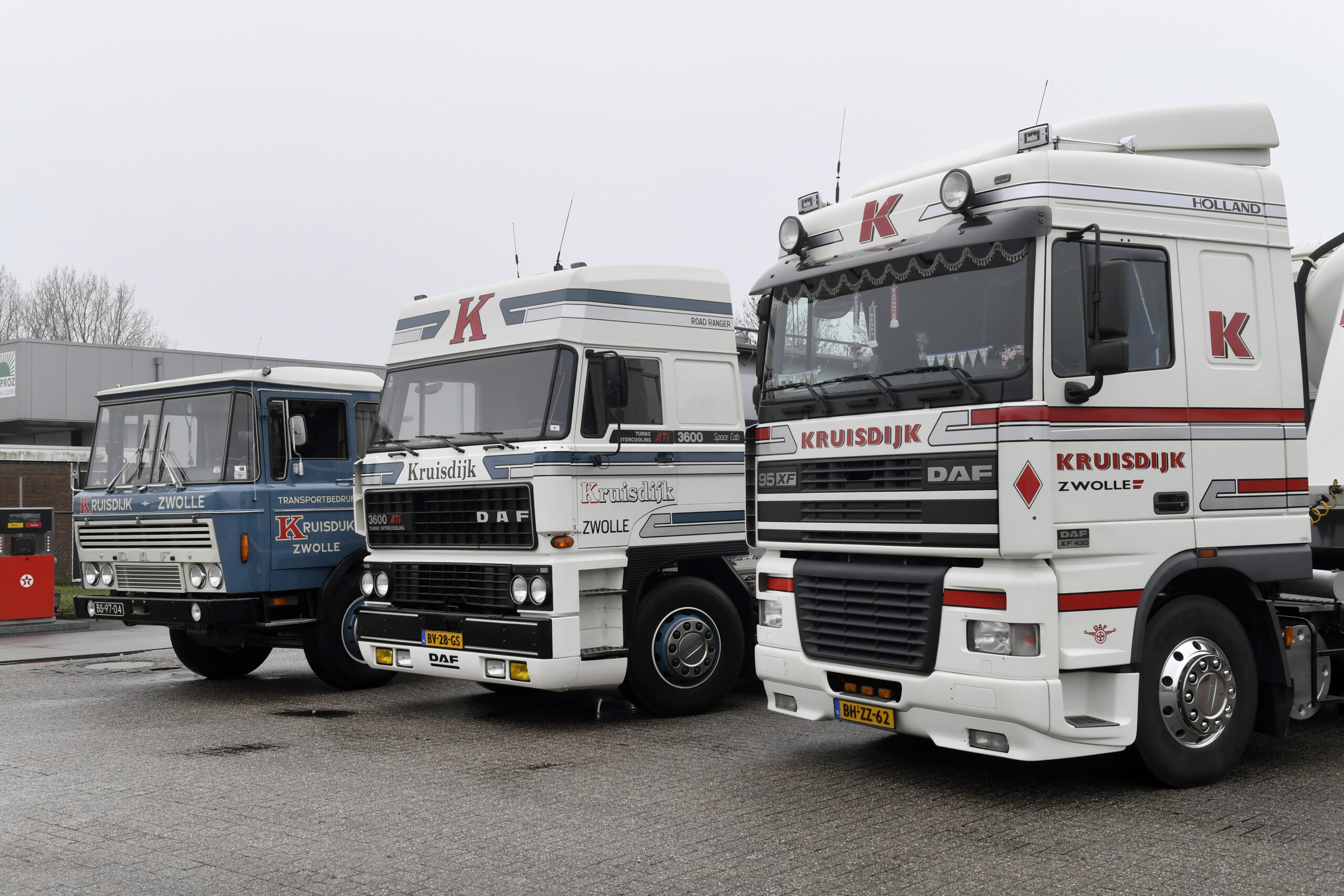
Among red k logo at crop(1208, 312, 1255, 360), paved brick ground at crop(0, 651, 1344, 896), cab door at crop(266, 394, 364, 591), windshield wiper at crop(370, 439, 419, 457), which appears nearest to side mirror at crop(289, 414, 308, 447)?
cab door at crop(266, 394, 364, 591)

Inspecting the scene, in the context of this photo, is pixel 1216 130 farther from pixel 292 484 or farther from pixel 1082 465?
pixel 292 484

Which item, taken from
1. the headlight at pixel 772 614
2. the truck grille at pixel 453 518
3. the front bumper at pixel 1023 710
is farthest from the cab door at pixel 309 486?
the front bumper at pixel 1023 710

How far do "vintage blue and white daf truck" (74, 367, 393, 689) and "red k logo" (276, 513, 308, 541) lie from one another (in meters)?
0.01

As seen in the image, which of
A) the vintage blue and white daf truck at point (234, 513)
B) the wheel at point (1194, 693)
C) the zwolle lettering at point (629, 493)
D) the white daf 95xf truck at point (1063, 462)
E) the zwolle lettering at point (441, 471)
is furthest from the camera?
the vintage blue and white daf truck at point (234, 513)

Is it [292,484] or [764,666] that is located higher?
[292,484]

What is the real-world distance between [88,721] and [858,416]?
6.69 metres

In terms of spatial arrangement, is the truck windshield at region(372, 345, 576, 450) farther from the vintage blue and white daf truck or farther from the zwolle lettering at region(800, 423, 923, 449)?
the zwolle lettering at region(800, 423, 923, 449)

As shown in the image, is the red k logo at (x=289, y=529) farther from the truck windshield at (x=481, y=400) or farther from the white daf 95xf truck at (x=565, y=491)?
the truck windshield at (x=481, y=400)

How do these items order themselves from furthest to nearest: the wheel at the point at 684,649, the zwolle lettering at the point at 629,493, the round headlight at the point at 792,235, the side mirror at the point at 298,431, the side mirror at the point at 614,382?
the side mirror at the point at 298,431, the wheel at the point at 684,649, the side mirror at the point at 614,382, the zwolle lettering at the point at 629,493, the round headlight at the point at 792,235

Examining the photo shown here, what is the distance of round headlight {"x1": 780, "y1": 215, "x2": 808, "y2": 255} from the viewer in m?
7.86

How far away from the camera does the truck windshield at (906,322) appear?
642 centimetres

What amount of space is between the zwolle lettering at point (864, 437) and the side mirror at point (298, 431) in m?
5.53

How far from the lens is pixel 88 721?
32.1 ft

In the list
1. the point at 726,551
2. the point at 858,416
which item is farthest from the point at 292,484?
the point at 858,416
